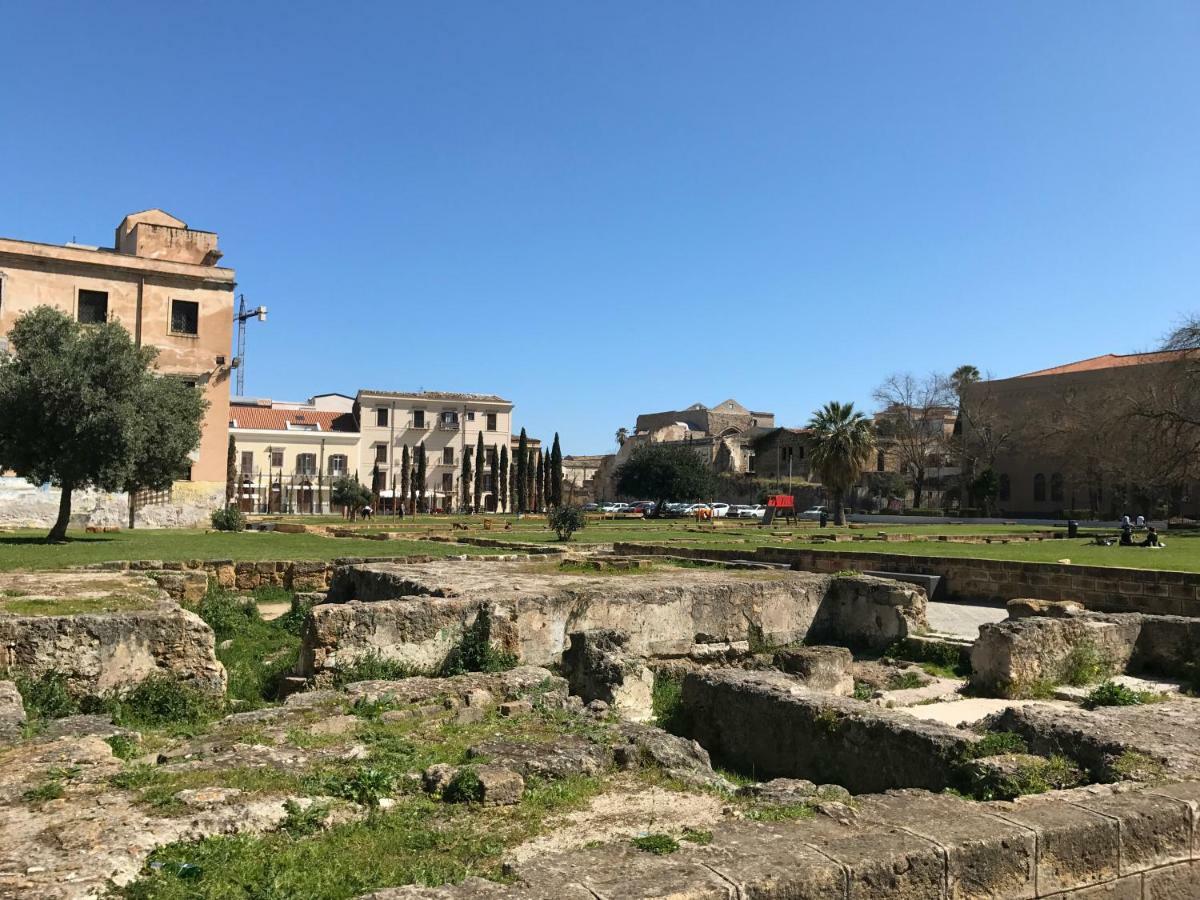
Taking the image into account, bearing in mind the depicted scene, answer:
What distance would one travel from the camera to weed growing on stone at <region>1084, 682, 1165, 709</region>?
8.43 meters

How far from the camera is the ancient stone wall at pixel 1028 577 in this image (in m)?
14.4

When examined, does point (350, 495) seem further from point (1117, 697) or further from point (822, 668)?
point (1117, 697)

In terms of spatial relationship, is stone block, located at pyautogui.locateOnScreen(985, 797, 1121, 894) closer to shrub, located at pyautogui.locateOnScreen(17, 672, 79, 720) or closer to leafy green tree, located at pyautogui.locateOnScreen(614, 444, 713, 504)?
shrub, located at pyautogui.locateOnScreen(17, 672, 79, 720)

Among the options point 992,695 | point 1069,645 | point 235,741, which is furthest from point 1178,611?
point 235,741

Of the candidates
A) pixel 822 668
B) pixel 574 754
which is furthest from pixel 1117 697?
pixel 574 754

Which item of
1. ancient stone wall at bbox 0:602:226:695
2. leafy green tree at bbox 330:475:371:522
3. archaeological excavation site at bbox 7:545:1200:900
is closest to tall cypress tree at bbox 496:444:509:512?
leafy green tree at bbox 330:475:371:522

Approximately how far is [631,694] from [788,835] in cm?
514

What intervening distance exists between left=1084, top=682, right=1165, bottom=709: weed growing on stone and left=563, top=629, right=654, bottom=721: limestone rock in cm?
438

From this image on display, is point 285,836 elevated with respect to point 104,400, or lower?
lower

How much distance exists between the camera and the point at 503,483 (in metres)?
66.4

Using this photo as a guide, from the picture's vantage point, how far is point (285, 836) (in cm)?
415

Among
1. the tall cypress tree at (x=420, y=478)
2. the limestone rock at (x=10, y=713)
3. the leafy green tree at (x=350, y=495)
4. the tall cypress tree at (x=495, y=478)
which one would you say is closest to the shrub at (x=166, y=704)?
the limestone rock at (x=10, y=713)

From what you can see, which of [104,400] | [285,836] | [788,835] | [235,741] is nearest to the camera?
[788,835]

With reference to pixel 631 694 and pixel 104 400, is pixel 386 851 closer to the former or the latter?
pixel 631 694
